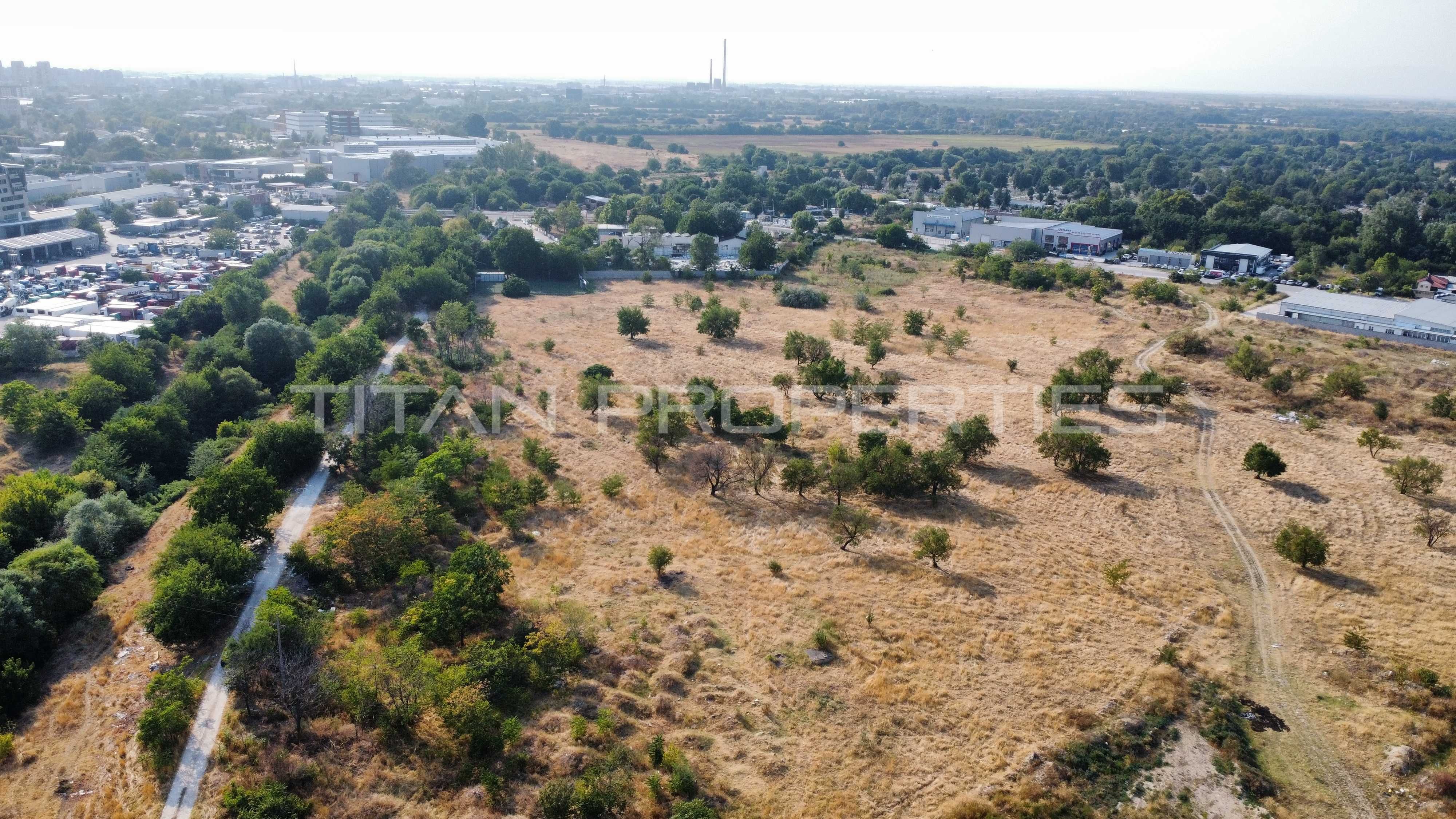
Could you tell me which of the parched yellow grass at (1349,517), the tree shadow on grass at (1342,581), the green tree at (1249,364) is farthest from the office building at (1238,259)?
the tree shadow on grass at (1342,581)

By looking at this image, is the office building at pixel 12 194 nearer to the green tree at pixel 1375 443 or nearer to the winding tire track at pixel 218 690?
the winding tire track at pixel 218 690

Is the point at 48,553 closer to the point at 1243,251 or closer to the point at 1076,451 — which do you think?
the point at 1076,451

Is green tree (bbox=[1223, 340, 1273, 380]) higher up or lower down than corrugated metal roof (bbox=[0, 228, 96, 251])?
lower down

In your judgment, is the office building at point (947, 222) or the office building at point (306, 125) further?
the office building at point (306, 125)

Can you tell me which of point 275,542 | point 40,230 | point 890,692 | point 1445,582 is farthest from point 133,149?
point 1445,582

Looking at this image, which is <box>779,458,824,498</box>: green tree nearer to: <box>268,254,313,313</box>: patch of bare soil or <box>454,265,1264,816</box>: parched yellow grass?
<box>454,265,1264,816</box>: parched yellow grass

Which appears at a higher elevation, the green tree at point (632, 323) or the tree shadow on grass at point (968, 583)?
the green tree at point (632, 323)

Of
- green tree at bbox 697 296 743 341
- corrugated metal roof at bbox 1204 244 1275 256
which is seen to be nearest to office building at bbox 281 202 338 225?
green tree at bbox 697 296 743 341
